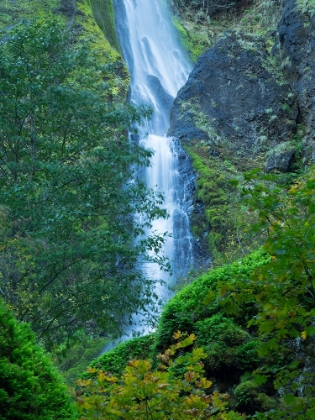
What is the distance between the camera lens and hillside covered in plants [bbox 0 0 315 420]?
3.31 meters

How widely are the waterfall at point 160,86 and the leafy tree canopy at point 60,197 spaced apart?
9.41 m

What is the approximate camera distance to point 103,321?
29.3ft

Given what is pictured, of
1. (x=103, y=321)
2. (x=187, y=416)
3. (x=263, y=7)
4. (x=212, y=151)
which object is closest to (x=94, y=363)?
(x=103, y=321)

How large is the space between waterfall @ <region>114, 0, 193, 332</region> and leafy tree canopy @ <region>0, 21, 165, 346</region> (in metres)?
9.41

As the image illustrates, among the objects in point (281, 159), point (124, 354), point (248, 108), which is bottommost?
point (124, 354)

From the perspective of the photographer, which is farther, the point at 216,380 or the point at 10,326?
the point at 216,380

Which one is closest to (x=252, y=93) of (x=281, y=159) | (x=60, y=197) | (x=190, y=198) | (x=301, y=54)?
(x=301, y=54)

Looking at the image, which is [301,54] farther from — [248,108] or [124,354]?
[124,354]

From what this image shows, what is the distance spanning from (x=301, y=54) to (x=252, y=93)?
133 inches

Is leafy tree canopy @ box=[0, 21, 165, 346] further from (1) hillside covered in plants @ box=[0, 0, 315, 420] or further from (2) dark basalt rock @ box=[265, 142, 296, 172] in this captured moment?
(2) dark basalt rock @ box=[265, 142, 296, 172]

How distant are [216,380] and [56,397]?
3718 millimetres

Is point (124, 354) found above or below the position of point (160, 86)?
below

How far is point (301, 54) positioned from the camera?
83.9ft

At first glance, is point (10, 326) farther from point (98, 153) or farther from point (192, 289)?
point (98, 153)
